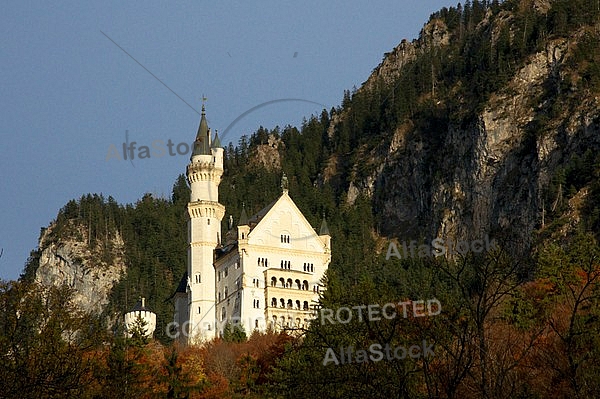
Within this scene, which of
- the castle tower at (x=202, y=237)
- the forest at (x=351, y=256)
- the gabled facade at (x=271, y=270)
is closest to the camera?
the forest at (x=351, y=256)

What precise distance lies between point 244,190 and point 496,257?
13644 centimetres

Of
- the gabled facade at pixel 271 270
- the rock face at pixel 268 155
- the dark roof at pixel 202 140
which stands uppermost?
the rock face at pixel 268 155

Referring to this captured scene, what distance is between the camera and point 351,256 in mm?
125125

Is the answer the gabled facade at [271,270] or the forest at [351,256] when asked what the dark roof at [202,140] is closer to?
the gabled facade at [271,270]

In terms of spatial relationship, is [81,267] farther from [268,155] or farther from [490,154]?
[490,154]

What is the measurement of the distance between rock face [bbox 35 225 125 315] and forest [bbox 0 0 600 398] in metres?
1.33

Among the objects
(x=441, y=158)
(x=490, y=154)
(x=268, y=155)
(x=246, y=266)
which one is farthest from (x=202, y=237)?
(x=268, y=155)

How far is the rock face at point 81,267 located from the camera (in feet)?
489

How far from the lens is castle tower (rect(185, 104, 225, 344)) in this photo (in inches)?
4075

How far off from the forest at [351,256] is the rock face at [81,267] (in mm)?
1335

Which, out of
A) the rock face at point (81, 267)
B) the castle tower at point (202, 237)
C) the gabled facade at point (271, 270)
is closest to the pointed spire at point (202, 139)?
the castle tower at point (202, 237)

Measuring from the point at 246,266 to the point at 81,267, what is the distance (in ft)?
184

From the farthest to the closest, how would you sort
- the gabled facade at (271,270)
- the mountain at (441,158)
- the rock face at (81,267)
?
1. the rock face at (81,267)
2. the mountain at (441,158)
3. the gabled facade at (271,270)

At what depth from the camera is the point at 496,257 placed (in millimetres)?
23844
